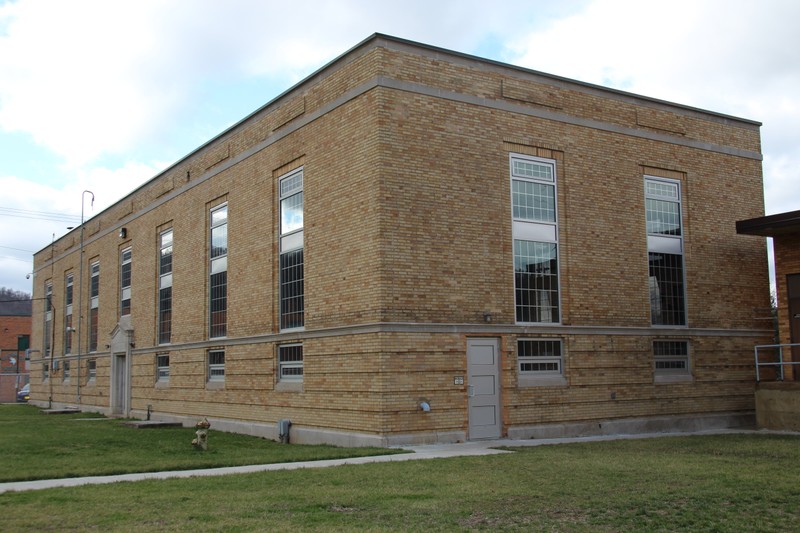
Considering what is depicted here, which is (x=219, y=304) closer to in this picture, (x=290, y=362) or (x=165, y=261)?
(x=290, y=362)

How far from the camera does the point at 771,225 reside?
2131 centimetres

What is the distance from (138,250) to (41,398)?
61.9 ft

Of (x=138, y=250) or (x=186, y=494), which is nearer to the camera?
(x=186, y=494)

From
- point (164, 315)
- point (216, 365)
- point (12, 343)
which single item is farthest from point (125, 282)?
point (12, 343)

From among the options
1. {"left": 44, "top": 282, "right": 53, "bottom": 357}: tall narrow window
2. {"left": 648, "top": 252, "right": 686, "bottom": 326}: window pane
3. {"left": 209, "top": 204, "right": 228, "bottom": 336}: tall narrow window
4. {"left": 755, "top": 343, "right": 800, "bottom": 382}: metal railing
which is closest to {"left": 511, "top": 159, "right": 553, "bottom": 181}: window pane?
{"left": 648, "top": 252, "right": 686, "bottom": 326}: window pane

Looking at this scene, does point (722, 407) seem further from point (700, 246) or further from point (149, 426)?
point (149, 426)

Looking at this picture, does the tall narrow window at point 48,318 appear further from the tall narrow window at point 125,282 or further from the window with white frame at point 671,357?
the window with white frame at point 671,357

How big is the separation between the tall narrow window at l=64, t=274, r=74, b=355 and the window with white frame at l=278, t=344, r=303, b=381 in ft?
80.6

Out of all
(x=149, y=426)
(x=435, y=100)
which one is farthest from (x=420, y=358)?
(x=149, y=426)

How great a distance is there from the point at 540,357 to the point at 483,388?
1.97m

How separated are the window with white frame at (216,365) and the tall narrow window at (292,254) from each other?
4.59 m

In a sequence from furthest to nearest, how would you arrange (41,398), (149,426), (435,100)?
(41,398), (149,426), (435,100)

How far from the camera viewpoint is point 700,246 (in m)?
22.8

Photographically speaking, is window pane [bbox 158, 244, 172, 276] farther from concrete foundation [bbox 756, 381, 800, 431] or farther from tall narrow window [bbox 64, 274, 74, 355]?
concrete foundation [bbox 756, 381, 800, 431]
